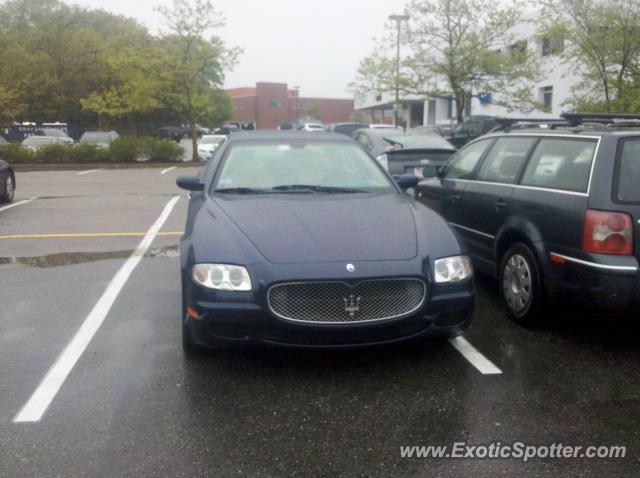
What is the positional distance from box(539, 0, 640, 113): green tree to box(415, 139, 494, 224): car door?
30.6 ft

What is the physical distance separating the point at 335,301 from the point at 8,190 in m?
11.1

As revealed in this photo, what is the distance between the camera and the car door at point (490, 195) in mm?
5434

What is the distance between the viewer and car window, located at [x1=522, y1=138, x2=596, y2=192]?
457 centimetres

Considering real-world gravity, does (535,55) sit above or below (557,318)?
above

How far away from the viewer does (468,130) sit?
24.1 meters

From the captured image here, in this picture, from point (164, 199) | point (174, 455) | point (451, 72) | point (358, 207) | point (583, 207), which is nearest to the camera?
point (174, 455)

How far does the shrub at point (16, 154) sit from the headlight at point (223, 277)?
22949 mm

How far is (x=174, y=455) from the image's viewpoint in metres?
3.17

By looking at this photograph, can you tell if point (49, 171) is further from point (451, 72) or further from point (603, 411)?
point (603, 411)

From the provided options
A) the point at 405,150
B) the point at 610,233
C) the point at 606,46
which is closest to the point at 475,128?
the point at 606,46

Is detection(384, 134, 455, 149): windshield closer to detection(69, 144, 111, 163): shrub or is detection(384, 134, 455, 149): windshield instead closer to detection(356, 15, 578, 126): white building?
detection(356, 15, 578, 126): white building

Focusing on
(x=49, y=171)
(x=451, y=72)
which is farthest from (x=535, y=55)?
(x=49, y=171)

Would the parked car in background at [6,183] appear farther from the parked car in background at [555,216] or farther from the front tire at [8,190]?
the parked car in background at [555,216]

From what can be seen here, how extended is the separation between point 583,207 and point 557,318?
115 centimetres
